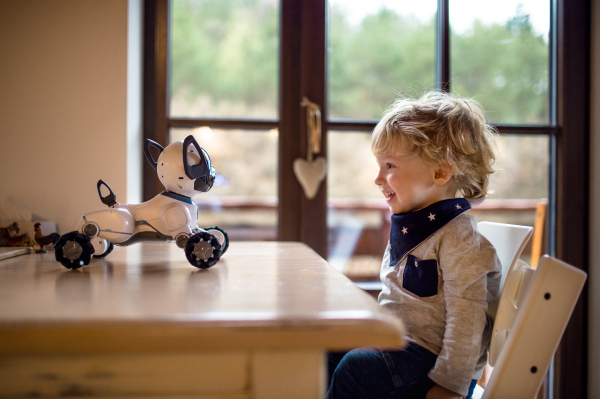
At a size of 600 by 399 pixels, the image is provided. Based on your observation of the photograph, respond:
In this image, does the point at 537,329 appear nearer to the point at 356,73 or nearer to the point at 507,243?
the point at 507,243

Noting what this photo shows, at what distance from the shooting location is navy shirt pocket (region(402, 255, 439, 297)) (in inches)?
35.1

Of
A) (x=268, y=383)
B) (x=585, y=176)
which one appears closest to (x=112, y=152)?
(x=268, y=383)

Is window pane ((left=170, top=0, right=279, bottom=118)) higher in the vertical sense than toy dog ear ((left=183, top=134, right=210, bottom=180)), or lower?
higher

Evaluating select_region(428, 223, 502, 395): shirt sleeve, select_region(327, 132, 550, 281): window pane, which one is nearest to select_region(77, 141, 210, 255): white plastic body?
select_region(428, 223, 502, 395): shirt sleeve

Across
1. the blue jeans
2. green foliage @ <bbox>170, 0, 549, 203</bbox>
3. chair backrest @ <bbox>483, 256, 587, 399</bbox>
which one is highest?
green foliage @ <bbox>170, 0, 549, 203</bbox>

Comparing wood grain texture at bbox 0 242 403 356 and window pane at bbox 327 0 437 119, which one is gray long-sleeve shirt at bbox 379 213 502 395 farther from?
window pane at bbox 327 0 437 119

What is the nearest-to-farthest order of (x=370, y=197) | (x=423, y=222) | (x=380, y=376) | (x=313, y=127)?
(x=380, y=376), (x=423, y=222), (x=313, y=127), (x=370, y=197)

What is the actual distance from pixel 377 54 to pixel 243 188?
26.7 inches

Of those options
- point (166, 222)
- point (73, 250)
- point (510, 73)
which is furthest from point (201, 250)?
point (510, 73)

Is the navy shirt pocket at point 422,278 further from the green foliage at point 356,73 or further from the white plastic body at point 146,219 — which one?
the green foliage at point 356,73

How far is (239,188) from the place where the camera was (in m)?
1.48

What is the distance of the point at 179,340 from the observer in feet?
1.45

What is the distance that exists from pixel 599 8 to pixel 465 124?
0.93 meters

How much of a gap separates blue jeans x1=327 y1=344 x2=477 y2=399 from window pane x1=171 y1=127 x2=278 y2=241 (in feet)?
2.32
